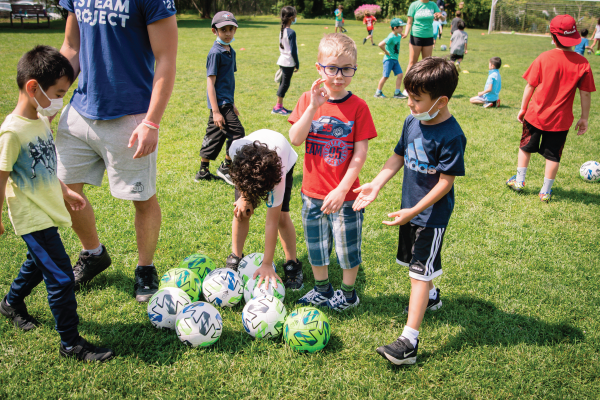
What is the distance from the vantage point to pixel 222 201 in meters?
4.97

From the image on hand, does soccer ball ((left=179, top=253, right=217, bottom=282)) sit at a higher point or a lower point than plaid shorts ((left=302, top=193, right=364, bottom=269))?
lower

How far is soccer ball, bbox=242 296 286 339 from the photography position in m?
2.85

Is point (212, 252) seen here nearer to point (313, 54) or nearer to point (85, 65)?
point (85, 65)

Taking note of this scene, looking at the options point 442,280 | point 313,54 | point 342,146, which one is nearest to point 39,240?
point 342,146

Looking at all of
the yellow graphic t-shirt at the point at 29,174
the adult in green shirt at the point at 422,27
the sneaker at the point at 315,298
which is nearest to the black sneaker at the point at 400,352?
the sneaker at the point at 315,298

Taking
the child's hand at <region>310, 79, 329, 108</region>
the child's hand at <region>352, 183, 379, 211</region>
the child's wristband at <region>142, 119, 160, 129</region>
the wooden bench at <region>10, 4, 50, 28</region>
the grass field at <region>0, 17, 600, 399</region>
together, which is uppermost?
the wooden bench at <region>10, 4, 50, 28</region>

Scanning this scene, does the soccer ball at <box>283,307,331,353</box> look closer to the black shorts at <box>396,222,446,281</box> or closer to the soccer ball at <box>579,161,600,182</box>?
the black shorts at <box>396,222,446,281</box>

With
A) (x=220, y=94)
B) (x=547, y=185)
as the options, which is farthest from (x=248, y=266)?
(x=547, y=185)

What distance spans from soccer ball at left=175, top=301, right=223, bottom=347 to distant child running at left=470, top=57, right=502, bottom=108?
30.4 ft

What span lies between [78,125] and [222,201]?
225 cm

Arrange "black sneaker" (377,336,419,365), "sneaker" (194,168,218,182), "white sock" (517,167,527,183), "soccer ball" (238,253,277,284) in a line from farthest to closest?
"sneaker" (194,168,218,182), "white sock" (517,167,527,183), "soccer ball" (238,253,277,284), "black sneaker" (377,336,419,365)

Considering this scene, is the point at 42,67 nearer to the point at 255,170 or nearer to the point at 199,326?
the point at 255,170

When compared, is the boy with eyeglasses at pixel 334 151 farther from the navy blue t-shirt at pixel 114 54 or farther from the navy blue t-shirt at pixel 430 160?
the navy blue t-shirt at pixel 114 54

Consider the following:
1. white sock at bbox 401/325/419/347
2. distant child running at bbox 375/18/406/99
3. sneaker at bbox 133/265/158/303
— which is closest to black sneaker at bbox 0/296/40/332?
sneaker at bbox 133/265/158/303
